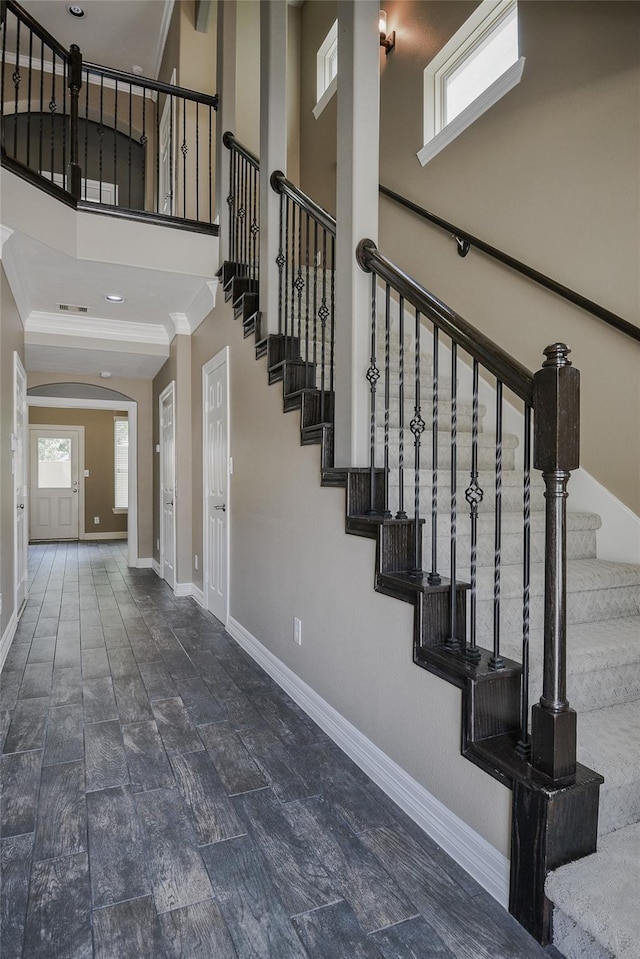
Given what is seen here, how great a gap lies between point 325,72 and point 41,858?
6287 millimetres

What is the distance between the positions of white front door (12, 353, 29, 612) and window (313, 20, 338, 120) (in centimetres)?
360

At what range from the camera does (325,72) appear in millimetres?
5309

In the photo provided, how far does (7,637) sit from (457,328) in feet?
11.7

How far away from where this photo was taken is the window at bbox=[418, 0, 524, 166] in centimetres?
310

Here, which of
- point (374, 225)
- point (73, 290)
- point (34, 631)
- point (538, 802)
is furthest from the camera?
point (73, 290)

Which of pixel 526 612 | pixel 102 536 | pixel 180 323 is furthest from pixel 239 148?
pixel 102 536

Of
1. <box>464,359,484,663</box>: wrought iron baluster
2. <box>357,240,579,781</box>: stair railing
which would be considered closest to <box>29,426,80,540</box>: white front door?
<box>357,240,579,781</box>: stair railing

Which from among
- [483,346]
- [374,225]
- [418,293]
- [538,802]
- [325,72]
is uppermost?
[325,72]

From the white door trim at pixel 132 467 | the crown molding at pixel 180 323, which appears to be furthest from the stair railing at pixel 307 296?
the white door trim at pixel 132 467

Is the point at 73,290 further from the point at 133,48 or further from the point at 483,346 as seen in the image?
the point at 483,346

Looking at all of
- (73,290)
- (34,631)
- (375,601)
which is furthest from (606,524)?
(73,290)

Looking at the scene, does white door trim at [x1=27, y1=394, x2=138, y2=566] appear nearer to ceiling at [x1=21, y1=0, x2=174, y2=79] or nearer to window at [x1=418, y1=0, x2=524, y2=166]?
ceiling at [x1=21, y1=0, x2=174, y2=79]

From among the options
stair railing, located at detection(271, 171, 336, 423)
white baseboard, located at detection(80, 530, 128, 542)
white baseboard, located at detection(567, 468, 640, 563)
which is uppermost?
stair railing, located at detection(271, 171, 336, 423)

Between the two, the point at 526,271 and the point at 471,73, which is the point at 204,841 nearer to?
the point at 526,271
